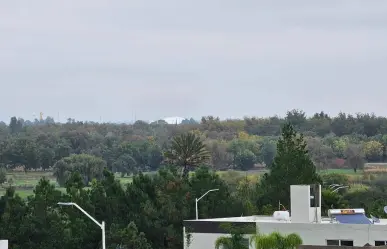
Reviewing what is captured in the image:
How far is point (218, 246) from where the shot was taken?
64.4 m

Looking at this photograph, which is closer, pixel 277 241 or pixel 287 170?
pixel 277 241

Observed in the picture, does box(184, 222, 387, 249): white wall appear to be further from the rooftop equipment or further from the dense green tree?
the dense green tree

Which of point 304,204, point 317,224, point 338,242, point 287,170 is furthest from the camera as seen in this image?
point 287,170

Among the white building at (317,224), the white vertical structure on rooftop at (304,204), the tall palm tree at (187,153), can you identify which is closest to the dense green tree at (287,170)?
the white building at (317,224)

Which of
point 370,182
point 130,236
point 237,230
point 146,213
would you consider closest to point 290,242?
point 237,230

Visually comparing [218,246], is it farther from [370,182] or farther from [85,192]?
[370,182]

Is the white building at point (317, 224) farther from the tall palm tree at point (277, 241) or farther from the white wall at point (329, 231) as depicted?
the tall palm tree at point (277, 241)

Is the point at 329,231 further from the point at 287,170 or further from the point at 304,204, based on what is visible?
the point at 287,170

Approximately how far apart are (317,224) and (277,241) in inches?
124

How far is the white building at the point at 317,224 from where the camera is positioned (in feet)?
195

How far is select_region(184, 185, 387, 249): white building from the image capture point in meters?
59.4

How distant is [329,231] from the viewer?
6041 centimetres

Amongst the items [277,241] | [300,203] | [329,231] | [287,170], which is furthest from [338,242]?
[287,170]

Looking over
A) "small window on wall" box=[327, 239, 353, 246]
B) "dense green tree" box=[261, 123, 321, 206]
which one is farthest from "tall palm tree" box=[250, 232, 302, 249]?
"dense green tree" box=[261, 123, 321, 206]
